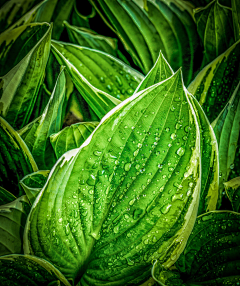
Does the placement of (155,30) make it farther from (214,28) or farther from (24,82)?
(24,82)

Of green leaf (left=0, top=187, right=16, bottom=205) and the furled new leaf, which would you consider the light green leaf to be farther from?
green leaf (left=0, top=187, right=16, bottom=205)

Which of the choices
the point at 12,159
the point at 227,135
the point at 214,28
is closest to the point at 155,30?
the point at 214,28

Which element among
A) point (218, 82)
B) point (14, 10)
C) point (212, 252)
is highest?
point (14, 10)

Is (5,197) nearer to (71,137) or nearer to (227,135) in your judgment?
(71,137)

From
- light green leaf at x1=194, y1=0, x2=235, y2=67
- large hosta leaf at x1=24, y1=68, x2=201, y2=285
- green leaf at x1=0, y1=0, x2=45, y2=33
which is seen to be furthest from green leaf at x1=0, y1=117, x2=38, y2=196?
light green leaf at x1=194, y1=0, x2=235, y2=67

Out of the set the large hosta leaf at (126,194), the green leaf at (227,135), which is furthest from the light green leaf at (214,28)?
the large hosta leaf at (126,194)

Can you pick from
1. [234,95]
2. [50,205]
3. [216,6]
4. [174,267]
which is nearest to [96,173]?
[50,205]

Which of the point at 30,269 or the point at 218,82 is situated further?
the point at 218,82

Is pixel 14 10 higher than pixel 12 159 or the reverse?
higher
